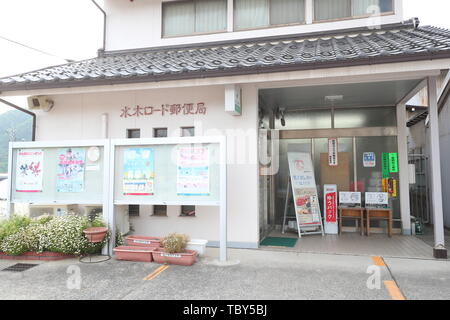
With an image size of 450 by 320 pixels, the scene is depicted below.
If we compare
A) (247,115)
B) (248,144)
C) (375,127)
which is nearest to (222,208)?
(248,144)

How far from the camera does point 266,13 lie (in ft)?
27.0

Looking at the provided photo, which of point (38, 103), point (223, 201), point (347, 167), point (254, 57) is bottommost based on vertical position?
point (223, 201)

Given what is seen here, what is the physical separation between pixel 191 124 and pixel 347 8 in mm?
4885

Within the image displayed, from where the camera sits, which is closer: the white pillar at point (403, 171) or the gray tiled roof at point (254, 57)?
the gray tiled roof at point (254, 57)

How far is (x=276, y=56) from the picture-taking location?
243 inches

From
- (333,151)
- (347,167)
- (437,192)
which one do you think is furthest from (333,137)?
(437,192)

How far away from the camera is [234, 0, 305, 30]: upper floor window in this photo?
26.5 ft

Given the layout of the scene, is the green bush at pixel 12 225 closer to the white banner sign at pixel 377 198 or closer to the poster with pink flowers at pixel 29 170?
the poster with pink flowers at pixel 29 170

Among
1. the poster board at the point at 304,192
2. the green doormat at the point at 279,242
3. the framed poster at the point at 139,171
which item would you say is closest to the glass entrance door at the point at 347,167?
the poster board at the point at 304,192

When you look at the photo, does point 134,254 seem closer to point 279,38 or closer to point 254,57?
point 254,57

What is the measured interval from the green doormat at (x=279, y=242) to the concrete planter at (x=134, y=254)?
257 centimetres

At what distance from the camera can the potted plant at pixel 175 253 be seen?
546 cm

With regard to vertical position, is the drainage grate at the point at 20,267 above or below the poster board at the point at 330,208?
below

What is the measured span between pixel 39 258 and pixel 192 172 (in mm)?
3249
